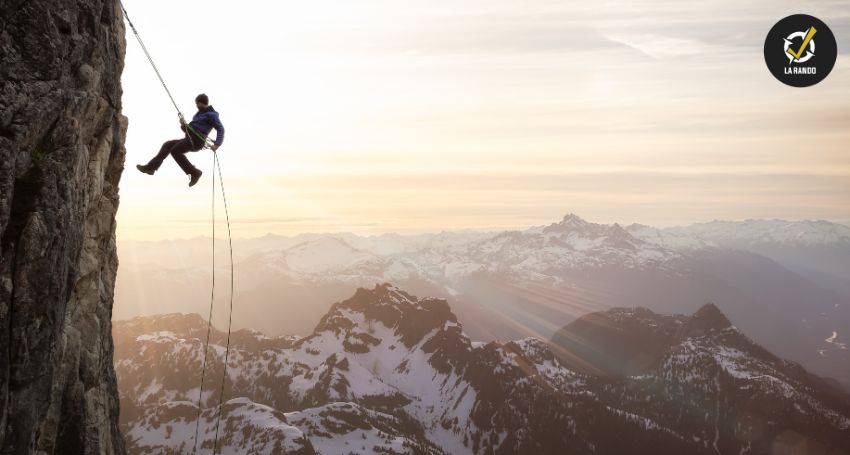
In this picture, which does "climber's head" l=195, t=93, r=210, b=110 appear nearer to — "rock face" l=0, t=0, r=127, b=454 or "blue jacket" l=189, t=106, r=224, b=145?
"blue jacket" l=189, t=106, r=224, b=145

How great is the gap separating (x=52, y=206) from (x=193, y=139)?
10022 millimetres

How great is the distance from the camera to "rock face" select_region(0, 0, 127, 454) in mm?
16766

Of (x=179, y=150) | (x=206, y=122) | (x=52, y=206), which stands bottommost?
(x=52, y=206)

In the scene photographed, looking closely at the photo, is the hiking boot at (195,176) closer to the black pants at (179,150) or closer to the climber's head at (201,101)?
the black pants at (179,150)

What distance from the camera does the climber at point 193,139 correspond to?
88.5 feet

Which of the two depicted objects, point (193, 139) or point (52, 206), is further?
point (193, 139)

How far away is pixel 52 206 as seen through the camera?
59.6 feet

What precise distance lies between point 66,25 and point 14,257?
6.68 meters

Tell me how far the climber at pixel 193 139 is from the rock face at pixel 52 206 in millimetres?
2806

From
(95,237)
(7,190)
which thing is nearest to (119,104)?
(95,237)

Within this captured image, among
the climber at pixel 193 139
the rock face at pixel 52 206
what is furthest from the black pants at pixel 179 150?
the rock face at pixel 52 206

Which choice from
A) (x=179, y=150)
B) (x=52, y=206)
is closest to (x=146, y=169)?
(x=179, y=150)

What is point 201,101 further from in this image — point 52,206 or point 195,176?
point 52,206

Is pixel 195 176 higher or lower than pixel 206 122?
lower
